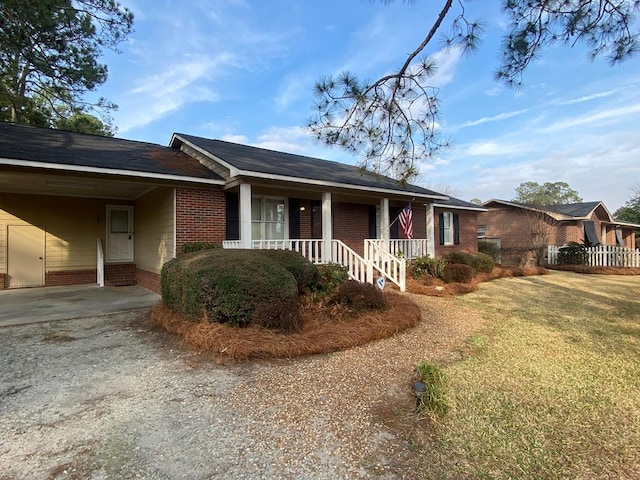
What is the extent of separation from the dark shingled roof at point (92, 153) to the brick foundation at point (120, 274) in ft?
12.7

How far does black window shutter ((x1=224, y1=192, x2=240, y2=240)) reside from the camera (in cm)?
939

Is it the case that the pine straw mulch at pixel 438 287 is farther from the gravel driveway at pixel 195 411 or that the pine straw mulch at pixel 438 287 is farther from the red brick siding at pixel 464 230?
the red brick siding at pixel 464 230

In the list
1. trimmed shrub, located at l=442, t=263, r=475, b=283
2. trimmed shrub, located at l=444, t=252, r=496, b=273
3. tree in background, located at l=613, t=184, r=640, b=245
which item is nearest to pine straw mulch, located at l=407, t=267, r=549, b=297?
trimmed shrub, located at l=442, t=263, r=475, b=283

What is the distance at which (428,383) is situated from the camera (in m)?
3.19

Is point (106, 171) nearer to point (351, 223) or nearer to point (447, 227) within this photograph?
point (351, 223)

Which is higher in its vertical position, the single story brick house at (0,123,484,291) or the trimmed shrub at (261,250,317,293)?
the single story brick house at (0,123,484,291)

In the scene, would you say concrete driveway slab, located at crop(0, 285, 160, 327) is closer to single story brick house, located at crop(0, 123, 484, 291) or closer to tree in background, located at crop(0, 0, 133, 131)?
single story brick house, located at crop(0, 123, 484, 291)

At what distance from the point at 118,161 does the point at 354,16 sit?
6108 millimetres

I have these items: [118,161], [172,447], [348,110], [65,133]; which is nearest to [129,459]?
[172,447]

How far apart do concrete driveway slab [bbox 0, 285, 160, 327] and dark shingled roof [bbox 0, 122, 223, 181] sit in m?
2.92

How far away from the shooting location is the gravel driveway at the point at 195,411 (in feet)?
7.74

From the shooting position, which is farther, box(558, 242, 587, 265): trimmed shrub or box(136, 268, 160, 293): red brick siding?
box(558, 242, 587, 265): trimmed shrub

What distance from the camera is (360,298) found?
611 cm

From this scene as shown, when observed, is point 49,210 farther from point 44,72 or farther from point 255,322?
point 255,322
